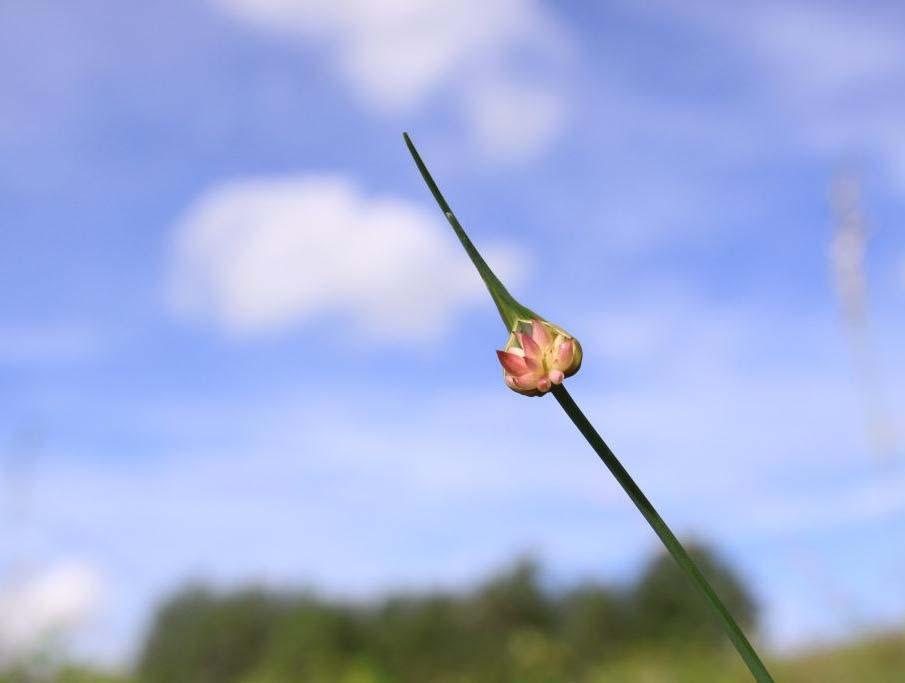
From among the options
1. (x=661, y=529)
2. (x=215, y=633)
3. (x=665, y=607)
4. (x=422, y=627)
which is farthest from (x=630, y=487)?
(x=665, y=607)

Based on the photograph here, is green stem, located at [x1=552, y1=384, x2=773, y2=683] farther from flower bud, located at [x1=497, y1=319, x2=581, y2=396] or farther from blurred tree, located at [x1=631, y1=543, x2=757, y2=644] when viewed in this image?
blurred tree, located at [x1=631, y1=543, x2=757, y2=644]

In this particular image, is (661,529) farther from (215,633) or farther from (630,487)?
(215,633)

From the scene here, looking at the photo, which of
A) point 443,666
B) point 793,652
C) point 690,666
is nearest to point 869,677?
point 793,652

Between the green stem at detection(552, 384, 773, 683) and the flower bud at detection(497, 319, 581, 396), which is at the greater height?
the flower bud at detection(497, 319, 581, 396)

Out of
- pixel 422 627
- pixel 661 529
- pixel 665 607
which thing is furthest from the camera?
pixel 665 607

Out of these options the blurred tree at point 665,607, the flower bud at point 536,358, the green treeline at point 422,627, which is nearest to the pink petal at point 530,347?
the flower bud at point 536,358

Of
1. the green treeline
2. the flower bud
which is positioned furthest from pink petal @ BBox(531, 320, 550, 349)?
the green treeline
